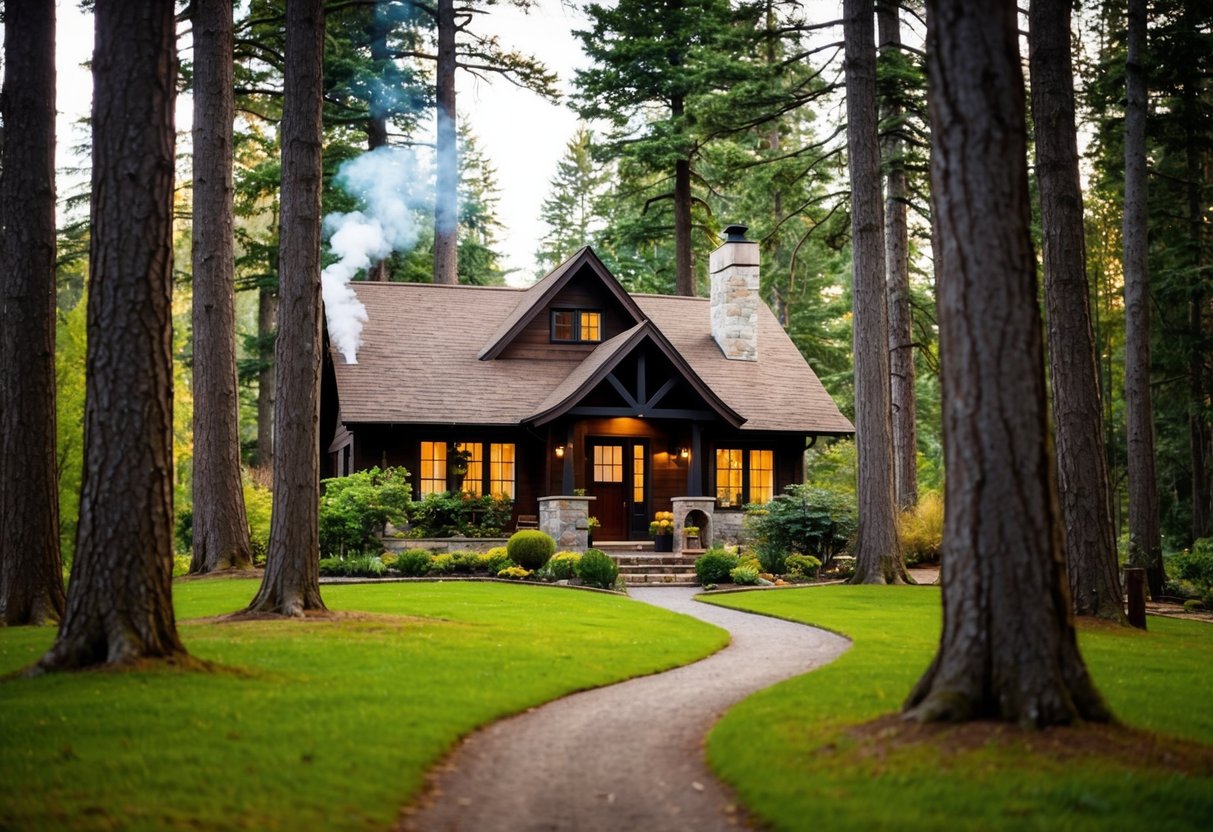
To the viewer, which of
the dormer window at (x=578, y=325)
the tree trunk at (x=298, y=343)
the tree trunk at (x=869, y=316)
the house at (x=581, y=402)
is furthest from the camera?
the dormer window at (x=578, y=325)

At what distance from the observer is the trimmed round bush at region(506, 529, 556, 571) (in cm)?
2077

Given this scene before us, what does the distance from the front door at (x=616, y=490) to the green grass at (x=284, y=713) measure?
13.1m

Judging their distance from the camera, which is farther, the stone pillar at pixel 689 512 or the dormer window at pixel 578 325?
the dormer window at pixel 578 325

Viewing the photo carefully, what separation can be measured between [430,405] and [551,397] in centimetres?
279

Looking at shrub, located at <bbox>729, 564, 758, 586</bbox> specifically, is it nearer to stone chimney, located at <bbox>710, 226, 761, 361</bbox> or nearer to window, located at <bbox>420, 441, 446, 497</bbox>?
window, located at <bbox>420, 441, 446, 497</bbox>

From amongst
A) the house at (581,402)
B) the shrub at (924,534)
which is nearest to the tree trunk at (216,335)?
the house at (581,402)

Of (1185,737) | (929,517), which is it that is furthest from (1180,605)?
(1185,737)

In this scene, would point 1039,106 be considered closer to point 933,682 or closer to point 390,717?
point 933,682

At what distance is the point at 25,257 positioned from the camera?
12.7 metres

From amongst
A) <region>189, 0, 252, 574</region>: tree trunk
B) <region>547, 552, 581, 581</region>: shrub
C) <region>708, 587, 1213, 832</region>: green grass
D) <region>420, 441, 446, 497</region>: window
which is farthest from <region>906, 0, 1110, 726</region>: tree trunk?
<region>420, 441, 446, 497</region>: window

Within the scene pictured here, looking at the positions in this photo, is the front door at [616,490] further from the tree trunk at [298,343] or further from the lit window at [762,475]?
the tree trunk at [298,343]

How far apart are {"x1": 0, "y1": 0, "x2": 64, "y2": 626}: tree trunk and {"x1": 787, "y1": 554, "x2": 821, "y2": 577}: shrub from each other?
44.6 ft

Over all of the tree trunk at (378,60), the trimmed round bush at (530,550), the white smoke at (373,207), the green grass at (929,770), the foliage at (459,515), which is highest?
the tree trunk at (378,60)

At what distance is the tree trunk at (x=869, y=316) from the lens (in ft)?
65.3
